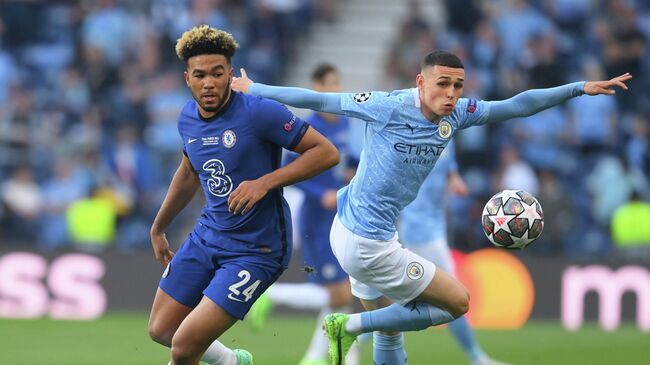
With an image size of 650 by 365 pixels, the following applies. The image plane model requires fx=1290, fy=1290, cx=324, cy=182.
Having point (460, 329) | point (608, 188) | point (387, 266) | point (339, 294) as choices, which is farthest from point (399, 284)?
point (608, 188)

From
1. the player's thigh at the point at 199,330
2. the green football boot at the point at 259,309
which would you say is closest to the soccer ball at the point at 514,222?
the player's thigh at the point at 199,330

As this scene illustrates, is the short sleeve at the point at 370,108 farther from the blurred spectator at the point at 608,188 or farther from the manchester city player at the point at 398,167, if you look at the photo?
the blurred spectator at the point at 608,188

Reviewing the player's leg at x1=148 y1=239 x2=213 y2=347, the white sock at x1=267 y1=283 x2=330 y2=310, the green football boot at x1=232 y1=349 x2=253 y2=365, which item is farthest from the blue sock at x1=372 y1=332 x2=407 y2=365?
the white sock at x1=267 y1=283 x2=330 y2=310

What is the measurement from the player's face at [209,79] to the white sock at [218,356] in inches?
58.1

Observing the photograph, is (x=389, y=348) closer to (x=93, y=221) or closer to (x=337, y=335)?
(x=337, y=335)

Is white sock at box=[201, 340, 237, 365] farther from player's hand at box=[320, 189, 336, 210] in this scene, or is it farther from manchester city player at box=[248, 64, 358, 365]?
player's hand at box=[320, 189, 336, 210]

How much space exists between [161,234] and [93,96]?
401 inches

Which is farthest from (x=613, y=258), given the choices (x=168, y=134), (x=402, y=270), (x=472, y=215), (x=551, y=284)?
(x=402, y=270)

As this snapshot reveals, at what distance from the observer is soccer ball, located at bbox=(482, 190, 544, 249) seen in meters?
8.17

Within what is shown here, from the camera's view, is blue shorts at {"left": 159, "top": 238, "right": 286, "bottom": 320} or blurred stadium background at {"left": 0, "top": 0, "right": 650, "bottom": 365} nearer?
blue shorts at {"left": 159, "top": 238, "right": 286, "bottom": 320}

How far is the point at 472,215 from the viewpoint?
642 inches

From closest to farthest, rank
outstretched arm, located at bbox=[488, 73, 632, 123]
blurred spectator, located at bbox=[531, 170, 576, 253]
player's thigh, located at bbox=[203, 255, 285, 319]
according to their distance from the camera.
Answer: player's thigh, located at bbox=[203, 255, 285, 319], outstretched arm, located at bbox=[488, 73, 632, 123], blurred spectator, located at bbox=[531, 170, 576, 253]

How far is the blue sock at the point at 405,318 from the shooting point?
8.02 m

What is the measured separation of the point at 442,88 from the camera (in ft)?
25.6
